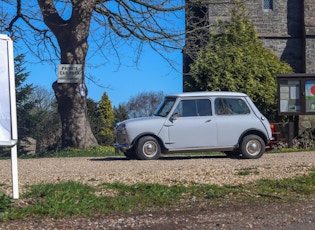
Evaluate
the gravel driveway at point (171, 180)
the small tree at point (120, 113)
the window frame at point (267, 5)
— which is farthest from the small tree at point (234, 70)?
the small tree at point (120, 113)

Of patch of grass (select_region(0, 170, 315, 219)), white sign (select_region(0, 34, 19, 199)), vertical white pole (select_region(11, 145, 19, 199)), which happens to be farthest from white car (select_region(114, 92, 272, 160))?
white sign (select_region(0, 34, 19, 199))

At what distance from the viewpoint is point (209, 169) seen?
10.6 meters

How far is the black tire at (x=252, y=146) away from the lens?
1411 cm

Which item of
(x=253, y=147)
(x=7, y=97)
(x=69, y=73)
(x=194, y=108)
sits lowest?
(x=253, y=147)

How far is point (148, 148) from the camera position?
45.6 feet

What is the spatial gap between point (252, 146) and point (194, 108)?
162 centimetres

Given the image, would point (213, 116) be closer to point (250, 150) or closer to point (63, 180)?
point (250, 150)

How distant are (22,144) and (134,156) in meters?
18.0

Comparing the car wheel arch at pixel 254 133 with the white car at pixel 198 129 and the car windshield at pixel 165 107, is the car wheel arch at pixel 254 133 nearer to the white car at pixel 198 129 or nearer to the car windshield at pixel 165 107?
the white car at pixel 198 129

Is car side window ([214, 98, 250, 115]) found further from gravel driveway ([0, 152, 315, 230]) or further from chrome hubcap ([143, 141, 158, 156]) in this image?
gravel driveway ([0, 152, 315, 230])

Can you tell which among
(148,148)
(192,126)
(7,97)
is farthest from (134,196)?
(192,126)

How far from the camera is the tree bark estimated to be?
18562 millimetres

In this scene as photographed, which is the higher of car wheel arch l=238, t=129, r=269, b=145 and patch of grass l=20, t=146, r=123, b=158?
car wheel arch l=238, t=129, r=269, b=145

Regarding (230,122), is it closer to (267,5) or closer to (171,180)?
(171,180)
